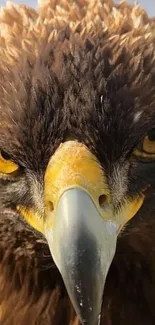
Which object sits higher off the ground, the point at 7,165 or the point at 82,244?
the point at 7,165

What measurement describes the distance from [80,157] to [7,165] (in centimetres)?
35

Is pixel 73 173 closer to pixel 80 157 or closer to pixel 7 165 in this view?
pixel 80 157

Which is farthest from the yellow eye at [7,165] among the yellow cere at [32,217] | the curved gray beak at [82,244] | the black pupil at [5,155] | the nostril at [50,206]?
the curved gray beak at [82,244]

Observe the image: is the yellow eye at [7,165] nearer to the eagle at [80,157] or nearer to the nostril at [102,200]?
the eagle at [80,157]

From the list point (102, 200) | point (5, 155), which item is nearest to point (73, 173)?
point (102, 200)

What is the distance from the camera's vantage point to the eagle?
9.18 ft

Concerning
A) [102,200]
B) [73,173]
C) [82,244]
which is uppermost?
[73,173]

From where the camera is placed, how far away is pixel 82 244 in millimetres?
2721

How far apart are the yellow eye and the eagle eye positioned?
0.46 metres

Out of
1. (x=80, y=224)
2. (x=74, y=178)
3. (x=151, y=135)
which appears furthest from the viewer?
(x=151, y=135)

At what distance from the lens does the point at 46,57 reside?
3076 mm

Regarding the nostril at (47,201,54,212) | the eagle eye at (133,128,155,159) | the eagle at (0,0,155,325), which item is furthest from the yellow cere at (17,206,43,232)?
the eagle eye at (133,128,155,159)

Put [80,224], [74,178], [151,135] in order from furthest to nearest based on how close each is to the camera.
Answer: [151,135], [74,178], [80,224]

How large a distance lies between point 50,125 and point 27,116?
0.10 meters
